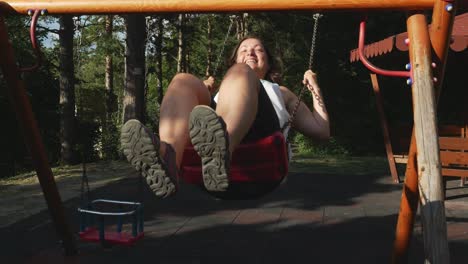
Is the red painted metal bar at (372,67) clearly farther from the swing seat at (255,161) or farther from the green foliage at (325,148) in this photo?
the green foliage at (325,148)

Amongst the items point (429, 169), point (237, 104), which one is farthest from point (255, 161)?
point (429, 169)

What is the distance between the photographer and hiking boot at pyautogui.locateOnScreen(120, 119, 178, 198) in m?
2.33

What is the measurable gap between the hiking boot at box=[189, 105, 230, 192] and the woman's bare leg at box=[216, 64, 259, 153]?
18cm

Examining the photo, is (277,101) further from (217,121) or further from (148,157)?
(148,157)

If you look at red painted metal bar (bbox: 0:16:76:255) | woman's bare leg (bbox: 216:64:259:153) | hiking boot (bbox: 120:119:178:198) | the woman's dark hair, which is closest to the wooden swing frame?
red painted metal bar (bbox: 0:16:76:255)

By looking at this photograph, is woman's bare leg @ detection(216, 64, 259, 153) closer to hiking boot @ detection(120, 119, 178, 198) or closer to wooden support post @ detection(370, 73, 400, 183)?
hiking boot @ detection(120, 119, 178, 198)

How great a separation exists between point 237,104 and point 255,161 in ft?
1.18

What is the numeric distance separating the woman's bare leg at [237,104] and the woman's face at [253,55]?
556 mm

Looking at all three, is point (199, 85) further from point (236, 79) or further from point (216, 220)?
point (216, 220)

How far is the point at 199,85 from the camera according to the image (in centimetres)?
290

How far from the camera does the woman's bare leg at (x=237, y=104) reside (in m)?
2.54

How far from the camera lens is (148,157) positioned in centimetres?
235

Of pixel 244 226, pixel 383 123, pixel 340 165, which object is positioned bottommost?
pixel 340 165

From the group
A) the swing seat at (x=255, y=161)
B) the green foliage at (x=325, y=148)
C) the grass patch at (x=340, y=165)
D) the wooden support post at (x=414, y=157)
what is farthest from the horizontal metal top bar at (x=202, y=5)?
the green foliage at (x=325, y=148)
